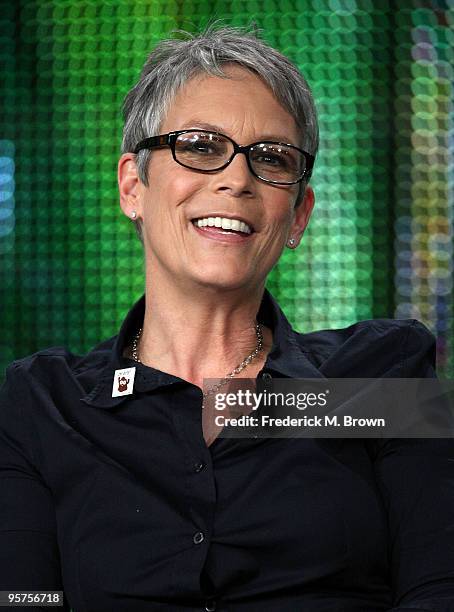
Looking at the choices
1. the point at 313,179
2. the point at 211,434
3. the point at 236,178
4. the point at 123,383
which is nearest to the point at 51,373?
the point at 123,383

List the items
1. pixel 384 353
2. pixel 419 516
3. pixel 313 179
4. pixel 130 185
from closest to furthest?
pixel 419 516 < pixel 384 353 < pixel 130 185 < pixel 313 179

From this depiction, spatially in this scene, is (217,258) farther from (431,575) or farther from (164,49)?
(431,575)

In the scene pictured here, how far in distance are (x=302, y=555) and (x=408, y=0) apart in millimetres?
1864

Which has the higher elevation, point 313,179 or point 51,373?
point 313,179

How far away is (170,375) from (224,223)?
0.20m

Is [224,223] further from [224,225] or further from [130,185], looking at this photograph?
[130,185]

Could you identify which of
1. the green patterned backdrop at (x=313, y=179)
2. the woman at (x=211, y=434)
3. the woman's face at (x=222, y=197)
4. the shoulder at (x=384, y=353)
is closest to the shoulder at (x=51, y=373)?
the woman at (x=211, y=434)

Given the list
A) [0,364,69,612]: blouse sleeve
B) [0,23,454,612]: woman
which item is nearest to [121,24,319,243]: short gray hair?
[0,23,454,612]: woman

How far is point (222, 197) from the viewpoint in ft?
4.23

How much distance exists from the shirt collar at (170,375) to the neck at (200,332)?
4 centimetres

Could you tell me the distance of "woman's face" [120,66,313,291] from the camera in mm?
1295

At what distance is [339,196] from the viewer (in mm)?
2732

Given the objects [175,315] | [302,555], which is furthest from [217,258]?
[302,555]

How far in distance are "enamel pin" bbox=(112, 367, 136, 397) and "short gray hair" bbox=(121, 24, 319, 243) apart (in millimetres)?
263
